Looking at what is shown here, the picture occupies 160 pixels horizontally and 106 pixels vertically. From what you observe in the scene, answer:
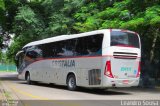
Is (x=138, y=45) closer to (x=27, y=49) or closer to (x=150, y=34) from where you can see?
(x=150, y=34)

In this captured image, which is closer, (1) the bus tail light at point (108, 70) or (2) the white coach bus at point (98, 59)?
(1) the bus tail light at point (108, 70)

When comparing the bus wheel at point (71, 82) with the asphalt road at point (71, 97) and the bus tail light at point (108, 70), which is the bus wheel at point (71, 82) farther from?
the bus tail light at point (108, 70)

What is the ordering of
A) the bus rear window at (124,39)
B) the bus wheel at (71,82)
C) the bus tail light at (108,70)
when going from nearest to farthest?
Answer: the bus tail light at (108,70) → the bus rear window at (124,39) → the bus wheel at (71,82)

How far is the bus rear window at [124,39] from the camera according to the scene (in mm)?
18453

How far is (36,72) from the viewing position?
87.3ft

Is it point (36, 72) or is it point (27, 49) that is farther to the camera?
point (27, 49)

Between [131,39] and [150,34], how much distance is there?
26.7 ft

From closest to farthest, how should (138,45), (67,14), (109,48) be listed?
(109,48) < (138,45) < (67,14)

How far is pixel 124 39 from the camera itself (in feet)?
61.9

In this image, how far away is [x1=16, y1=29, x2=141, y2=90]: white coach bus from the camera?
18.3 m

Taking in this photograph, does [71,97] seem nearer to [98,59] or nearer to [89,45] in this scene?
[98,59]

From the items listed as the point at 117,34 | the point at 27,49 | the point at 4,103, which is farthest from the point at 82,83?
the point at 27,49

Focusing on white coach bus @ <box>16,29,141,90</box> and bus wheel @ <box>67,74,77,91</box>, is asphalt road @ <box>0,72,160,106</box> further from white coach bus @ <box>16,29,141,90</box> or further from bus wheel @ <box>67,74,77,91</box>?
bus wheel @ <box>67,74,77,91</box>

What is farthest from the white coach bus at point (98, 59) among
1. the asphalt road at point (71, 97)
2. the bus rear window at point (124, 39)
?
the asphalt road at point (71, 97)
